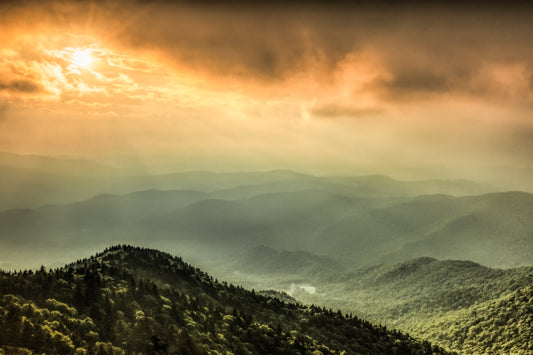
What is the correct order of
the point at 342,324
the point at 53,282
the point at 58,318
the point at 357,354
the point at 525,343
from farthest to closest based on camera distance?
the point at 525,343 → the point at 342,324 → the point at 357,354 → the point at 53,282 → the point at 58,318

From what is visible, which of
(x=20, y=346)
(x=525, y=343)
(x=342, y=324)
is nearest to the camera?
(x=20, y=346)

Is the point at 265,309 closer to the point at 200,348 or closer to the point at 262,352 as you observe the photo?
the point at 262,352

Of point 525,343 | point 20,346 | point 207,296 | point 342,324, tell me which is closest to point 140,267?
point 207,296

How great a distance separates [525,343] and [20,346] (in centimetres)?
20773

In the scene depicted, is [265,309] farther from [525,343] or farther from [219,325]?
[525,343]

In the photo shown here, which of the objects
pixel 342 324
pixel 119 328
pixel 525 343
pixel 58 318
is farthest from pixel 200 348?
pixel 525 343

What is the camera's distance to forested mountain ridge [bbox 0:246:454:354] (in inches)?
3656

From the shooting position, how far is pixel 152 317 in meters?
117

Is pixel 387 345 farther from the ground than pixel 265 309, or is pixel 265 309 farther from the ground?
pixel 265 309

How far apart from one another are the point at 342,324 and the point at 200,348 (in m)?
85.9

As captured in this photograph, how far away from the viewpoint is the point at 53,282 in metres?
116

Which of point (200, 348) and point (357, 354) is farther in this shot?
point (357, 354)

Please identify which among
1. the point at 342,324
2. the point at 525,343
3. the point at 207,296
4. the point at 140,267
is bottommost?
the point at 525,343

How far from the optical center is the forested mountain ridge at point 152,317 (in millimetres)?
92875
